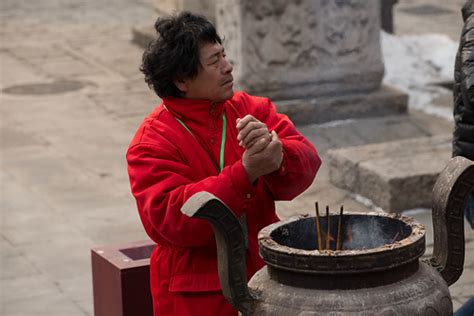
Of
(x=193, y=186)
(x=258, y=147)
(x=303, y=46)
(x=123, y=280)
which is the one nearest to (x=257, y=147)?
(x=258, y=147)

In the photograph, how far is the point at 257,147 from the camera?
12.9 ft

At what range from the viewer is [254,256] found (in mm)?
4301

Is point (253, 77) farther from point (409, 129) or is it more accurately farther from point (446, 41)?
point (446, 41)

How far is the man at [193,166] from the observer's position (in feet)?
13.2

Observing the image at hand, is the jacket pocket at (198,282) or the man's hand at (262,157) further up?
the man's hand at (262,157)

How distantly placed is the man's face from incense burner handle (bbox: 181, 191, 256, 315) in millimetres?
517

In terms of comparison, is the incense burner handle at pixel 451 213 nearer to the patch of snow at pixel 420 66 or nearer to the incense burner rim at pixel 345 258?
the incense burner rim at pixel 345 258

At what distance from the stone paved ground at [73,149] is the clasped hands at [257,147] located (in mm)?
2978

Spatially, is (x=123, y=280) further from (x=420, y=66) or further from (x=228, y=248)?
(x=420, y=66)

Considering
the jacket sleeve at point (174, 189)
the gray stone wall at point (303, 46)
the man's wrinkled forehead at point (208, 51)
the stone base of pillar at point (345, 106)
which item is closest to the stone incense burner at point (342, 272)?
the jacket sleeve at point (174, 189)

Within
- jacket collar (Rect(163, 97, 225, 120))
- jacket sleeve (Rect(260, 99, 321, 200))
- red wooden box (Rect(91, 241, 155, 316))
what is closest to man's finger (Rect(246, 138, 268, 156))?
jacket sleeve (Rect(260, 99, 321, 200))

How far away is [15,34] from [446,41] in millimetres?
5396

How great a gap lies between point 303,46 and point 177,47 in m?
6.33

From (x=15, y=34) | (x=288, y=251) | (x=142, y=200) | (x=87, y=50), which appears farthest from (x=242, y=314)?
(x=15, y=34)
